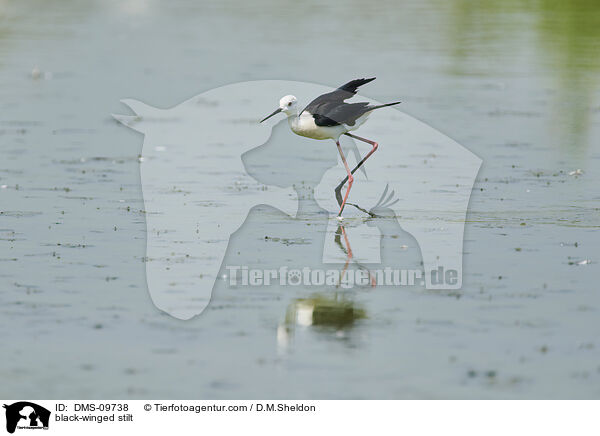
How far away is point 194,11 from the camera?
3422 cm

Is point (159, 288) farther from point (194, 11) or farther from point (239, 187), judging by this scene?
point (194, 11)

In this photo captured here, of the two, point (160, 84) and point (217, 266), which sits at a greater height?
point (160, 84)

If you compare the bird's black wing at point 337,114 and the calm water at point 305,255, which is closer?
the calm water at point 305,255

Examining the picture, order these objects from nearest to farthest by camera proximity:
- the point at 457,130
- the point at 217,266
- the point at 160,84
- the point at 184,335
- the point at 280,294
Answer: the point at 184,335 → the point at 280,294 → the point at 217,266 → the point at 457,130 → the point at 160,84

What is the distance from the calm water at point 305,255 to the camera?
727 centimetres

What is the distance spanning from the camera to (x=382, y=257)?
9.99m

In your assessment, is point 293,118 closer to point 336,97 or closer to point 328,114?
point 328,114

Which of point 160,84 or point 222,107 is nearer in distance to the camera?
point 222,107

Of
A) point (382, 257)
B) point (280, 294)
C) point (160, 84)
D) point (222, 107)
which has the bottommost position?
point (280, 294)

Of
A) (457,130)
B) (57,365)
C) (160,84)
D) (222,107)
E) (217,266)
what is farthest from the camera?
(160,84)

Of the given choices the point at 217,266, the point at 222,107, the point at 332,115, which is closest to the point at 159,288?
the point at 217,266

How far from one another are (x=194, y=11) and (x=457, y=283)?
1031 inches
